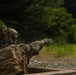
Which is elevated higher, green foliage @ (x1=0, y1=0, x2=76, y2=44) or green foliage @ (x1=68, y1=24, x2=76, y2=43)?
green foliage @ (x1=0, y1=0, x2=76, y2=44)

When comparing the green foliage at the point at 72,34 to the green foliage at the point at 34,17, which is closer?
the green foliage at the point at 34,17

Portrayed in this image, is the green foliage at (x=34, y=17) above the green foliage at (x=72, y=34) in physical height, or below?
above

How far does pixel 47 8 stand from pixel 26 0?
2967 millimetres

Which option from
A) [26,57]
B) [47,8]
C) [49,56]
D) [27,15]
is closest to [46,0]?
[47,8]

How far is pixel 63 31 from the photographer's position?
3028 centimetres

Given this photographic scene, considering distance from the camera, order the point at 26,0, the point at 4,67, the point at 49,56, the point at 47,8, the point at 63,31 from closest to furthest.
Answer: the point at 4,67 < the point at 49,56 < the point at 26,0 < the point at 47,8 < the point at 63,31

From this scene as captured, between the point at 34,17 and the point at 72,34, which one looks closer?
the point at 34,17

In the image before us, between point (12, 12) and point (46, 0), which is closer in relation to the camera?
point (12, 12)

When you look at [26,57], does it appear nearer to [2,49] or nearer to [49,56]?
[2,49]

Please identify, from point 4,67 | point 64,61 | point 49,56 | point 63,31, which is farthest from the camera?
point 63,31

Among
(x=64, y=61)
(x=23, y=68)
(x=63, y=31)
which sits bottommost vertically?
(x=63, y=31)

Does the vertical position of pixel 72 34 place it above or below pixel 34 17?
below

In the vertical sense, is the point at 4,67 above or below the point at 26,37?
above

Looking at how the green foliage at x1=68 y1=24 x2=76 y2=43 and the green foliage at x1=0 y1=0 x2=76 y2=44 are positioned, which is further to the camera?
the green foliage at x1=68 y1=24 x2=76 y2=43
